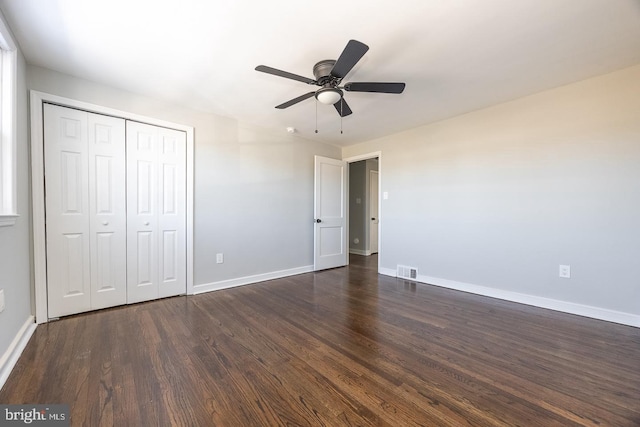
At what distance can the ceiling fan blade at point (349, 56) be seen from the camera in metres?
1.57

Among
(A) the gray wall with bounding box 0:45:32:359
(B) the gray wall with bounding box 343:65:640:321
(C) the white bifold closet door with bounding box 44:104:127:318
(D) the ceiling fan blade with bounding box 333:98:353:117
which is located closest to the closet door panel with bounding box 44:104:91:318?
(C) the white bifold closet door with bounding box 44:104:127:318

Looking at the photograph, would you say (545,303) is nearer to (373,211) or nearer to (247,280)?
(247,280)

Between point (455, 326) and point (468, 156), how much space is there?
2160 mm

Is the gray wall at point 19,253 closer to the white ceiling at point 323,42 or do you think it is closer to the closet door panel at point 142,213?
the white ceiling at point 323,42

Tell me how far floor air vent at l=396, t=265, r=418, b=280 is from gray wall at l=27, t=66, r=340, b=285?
1.47 meters

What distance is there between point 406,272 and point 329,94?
2908mm

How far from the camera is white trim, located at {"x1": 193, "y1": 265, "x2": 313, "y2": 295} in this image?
3.23m

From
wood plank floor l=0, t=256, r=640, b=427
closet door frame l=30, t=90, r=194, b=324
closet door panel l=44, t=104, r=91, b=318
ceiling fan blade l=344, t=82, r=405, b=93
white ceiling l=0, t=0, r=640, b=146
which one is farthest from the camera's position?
closet door panel l=44, t=104, r=91, b=318

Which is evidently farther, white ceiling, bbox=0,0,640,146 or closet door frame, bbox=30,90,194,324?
closet door frame, bbox=30,90,194,324

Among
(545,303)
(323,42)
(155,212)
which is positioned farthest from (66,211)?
(545,303)

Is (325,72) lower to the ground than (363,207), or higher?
higher

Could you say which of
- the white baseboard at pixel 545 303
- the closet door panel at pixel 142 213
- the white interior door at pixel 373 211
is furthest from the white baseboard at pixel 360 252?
the closet door panel at pixel 142 213

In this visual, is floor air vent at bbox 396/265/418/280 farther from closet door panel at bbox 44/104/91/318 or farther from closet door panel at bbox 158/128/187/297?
closet door panel at bbox 44/104/91/318

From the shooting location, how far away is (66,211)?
2410mm
